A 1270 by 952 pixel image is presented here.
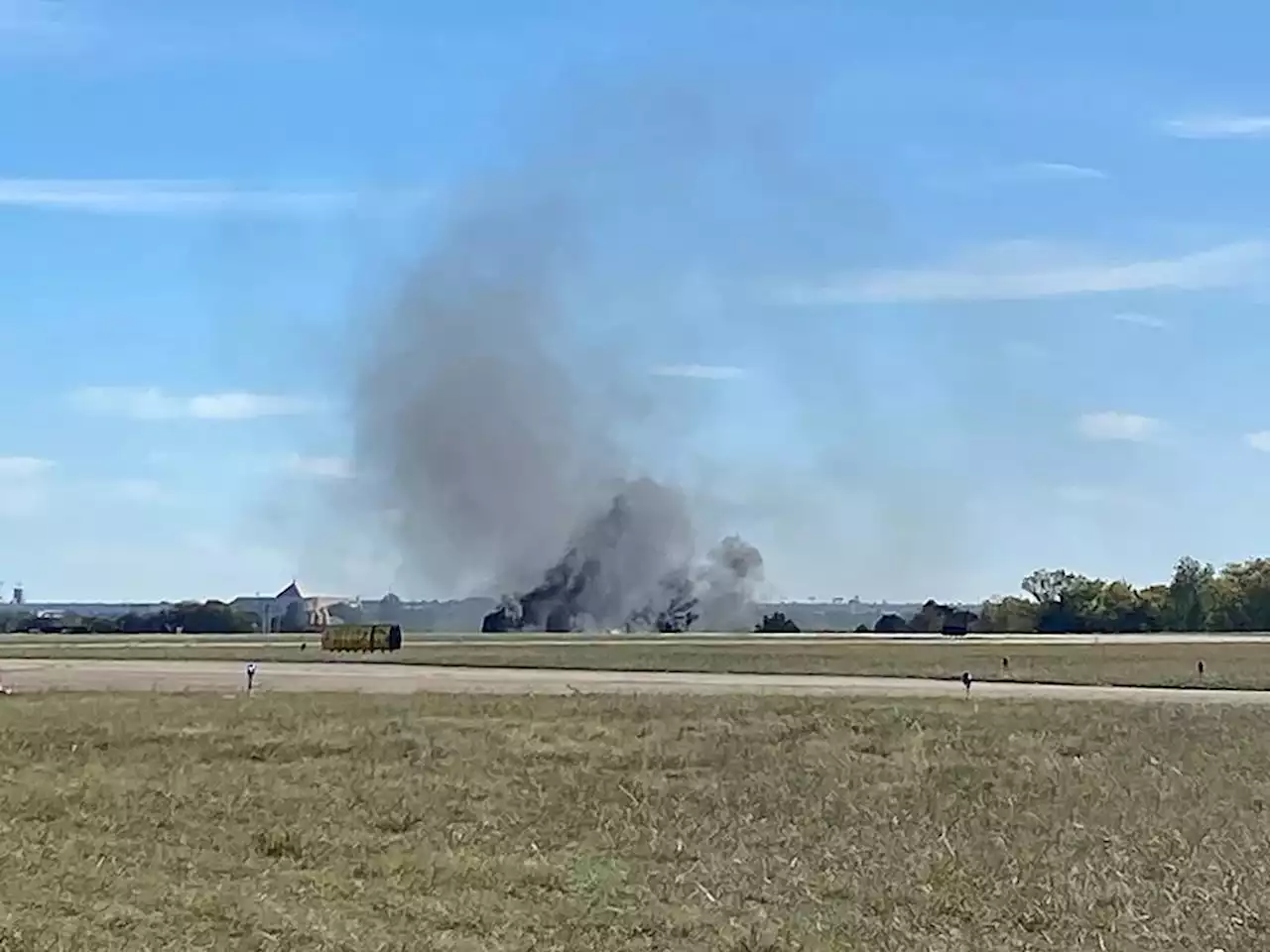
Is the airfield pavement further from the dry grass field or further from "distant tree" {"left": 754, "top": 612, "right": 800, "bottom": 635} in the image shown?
"distant tree" {"left": 754, "top": 612, "right": 800, "bottom": 635}

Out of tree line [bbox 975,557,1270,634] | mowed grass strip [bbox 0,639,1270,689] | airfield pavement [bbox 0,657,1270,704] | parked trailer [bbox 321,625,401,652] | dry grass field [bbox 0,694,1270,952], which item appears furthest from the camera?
tree line [bbox 975,557,1270,634]

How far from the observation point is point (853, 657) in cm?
6284

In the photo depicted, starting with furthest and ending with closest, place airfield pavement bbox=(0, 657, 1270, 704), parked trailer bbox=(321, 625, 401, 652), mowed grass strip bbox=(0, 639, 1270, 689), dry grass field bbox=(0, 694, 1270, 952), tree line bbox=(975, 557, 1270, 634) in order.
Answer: tree line bbox=(975, 557, 1270, 634), parked trailer bbox=(321, 625, 401, 652), mowed grass strip bbox=(0, 639, 1270, 689), airfield pavement bbox=(0, 657, 1270, 704), dry grass field bbox=(0, 694, 1270, 952)

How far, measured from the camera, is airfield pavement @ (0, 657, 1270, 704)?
39500 mm

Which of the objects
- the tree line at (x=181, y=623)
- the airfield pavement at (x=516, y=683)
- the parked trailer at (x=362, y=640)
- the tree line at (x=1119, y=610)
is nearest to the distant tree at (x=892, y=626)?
the tree line at (x=1119, y=610)

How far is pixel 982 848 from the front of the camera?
16.7m

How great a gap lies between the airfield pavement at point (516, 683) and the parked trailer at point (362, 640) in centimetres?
1593

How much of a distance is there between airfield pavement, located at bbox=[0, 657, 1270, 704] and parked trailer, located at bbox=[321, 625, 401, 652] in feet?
52.3

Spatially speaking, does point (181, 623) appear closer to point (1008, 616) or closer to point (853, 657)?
point (1008, 616)

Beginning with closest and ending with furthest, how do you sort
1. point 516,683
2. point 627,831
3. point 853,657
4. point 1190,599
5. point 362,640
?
point 627,831
point 516,683
point 853,657
point 362,640
point 1190,599

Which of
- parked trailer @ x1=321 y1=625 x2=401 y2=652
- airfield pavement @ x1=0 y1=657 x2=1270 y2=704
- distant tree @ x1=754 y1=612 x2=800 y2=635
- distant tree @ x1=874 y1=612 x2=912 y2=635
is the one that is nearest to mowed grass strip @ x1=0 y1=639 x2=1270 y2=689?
parked trailer @ x1=321 y1=625 x2=401 y2=652

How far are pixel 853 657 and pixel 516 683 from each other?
74.0 ft

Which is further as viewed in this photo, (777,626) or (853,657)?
(777,626)

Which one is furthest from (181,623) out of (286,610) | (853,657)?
(853,657)
